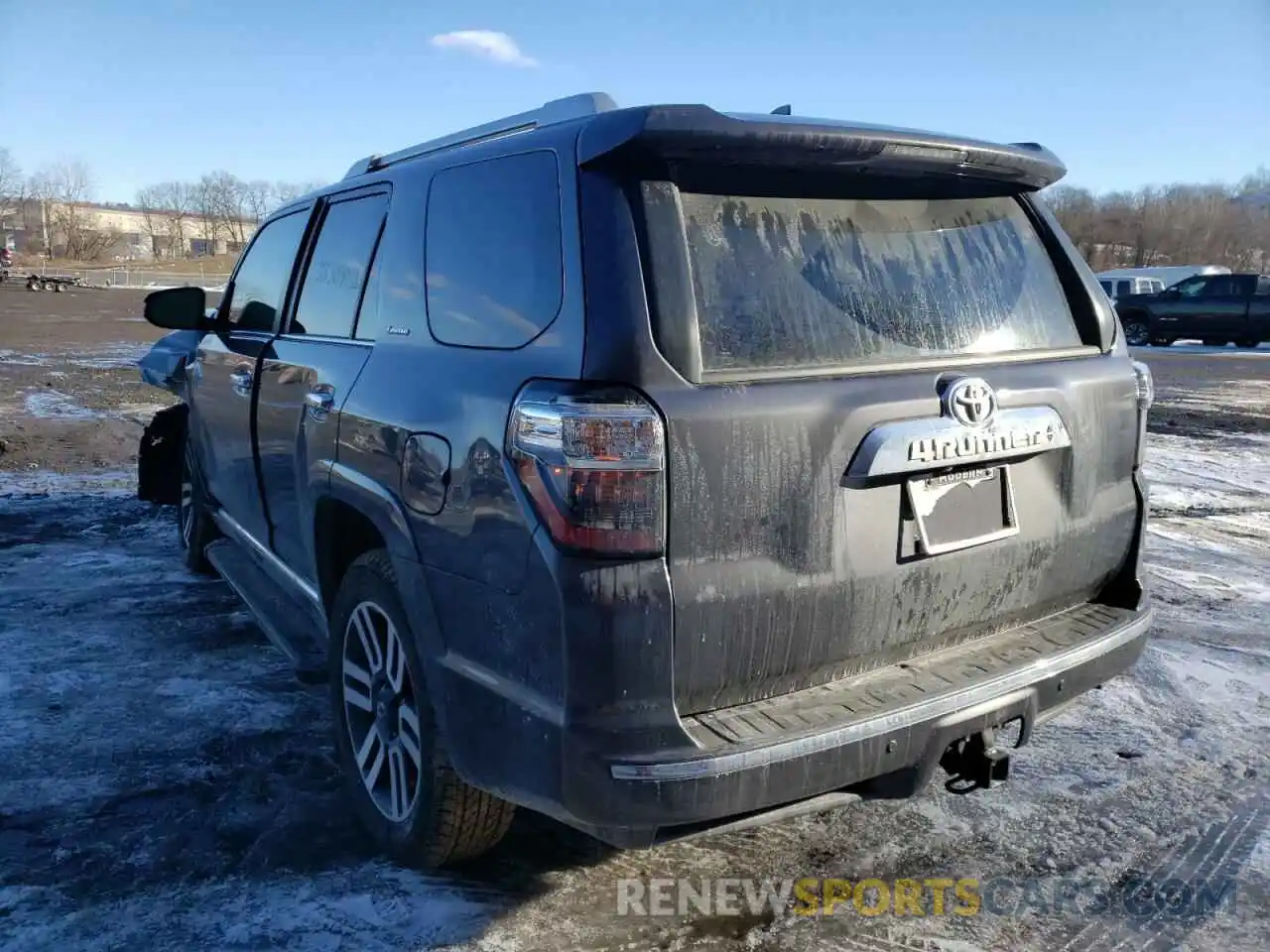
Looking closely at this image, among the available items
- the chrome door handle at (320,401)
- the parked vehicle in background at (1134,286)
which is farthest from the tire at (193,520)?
the parked vehicle in background at (1134,286)

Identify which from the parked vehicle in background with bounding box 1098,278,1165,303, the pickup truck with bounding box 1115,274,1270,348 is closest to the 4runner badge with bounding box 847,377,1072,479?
the pickup truck with bounding box 1115,274,1270,348

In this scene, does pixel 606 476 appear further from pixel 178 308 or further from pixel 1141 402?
pixel 178 308

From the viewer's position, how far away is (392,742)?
2916 millimetres

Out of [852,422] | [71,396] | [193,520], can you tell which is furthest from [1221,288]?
[852,422]

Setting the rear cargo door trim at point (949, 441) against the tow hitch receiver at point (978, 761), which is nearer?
the rear cargo door trim at point (949, 441)

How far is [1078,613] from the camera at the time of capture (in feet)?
9.86

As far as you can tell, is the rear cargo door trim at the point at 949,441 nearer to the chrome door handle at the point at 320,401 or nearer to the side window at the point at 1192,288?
the chrome door handle at the point at 320,401

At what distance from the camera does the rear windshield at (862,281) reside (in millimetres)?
2354

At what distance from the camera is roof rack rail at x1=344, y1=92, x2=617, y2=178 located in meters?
2.52

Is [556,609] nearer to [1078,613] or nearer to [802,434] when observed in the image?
[802,434]

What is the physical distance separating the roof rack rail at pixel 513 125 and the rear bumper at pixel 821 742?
1.49 m

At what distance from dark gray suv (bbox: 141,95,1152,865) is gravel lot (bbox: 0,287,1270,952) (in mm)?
278

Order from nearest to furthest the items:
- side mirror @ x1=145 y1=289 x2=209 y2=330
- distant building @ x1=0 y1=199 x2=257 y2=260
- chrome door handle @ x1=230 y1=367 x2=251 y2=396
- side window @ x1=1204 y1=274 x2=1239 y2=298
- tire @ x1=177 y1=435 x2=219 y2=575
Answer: chrome door handle @ x1=230 y1=367 x2=251 y2=396, side mirror @ x1=145 y1=289 x2=209 y2=330, tire @ x1=177 y1=435 x2=219 y2=575, side window @ x1=1204 y1=274 x2=1239 y2=298, distant building @ x1=0 y1=199 x2=257 y2=260

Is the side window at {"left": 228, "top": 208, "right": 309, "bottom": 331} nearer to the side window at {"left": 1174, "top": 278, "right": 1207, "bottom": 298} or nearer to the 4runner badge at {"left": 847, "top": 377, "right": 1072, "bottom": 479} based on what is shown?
the 4runner badge at {"left": 847, "top": 377, "right": 1072, "bottom": 479}
